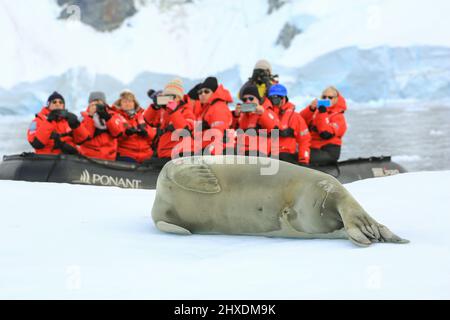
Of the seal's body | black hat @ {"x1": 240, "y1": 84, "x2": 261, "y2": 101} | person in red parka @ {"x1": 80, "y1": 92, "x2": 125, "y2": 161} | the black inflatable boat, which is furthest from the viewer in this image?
person in red parka @ {"x1": 80, "y1": 92, "x2": 125, "y2": 161}

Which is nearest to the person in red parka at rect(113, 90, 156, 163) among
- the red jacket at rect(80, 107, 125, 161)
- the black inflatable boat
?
the red jacket at rect(80, 107, 125, 161)

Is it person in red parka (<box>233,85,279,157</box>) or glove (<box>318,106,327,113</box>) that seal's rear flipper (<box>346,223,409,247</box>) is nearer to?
person in red parka (<box>233,85,279,157</box>)

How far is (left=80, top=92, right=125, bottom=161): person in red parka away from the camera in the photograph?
646cm

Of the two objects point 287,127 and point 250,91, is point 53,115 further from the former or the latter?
point 287,127

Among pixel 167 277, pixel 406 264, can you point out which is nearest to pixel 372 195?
pixel 406 264

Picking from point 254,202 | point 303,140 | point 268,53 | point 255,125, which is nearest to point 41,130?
point 255,125

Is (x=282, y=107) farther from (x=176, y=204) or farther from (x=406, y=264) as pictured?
(x=406, y=264)

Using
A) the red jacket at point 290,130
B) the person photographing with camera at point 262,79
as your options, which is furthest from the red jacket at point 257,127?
the person photographing with camera at point 262,79

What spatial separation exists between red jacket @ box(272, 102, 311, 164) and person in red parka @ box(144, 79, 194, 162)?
2.94ft

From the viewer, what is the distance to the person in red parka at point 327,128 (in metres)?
6.87

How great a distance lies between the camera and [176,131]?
5.87 m
